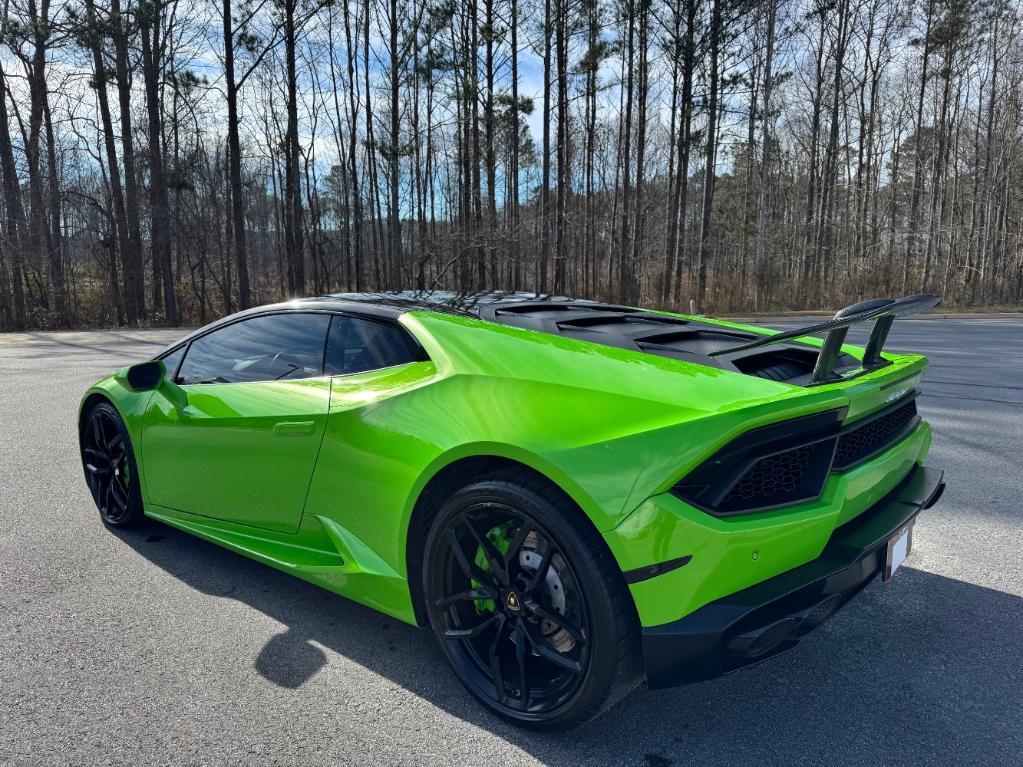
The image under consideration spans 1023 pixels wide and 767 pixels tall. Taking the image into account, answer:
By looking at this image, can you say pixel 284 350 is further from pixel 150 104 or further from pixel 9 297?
pixel 9 297

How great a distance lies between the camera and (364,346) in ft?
8.38

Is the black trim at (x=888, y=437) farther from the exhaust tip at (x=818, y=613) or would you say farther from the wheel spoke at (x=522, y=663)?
the wheel spoke at (x=522, y=663)

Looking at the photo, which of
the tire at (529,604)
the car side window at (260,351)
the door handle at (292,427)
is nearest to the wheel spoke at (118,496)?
the car side window at (260,351)

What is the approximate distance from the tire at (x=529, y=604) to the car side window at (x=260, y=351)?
1.03 meters

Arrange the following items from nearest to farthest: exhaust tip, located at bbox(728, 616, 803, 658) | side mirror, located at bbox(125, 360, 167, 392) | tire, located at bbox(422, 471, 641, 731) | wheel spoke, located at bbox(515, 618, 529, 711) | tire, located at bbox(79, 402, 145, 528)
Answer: exhaust tip, located at bbox(728, 616, 803, 658) < tire, located at bbox(422, 471, 641, 731) < wheel spoke, located at bbox(515, 618, 529, 711) < side mirror, located at bbox(125, 360, 167, 392) < tire, located at bbox(79, 402, 145, 528)

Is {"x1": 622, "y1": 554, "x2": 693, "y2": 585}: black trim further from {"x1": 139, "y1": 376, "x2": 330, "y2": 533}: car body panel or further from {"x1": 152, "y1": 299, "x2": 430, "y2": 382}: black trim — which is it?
{"x1": 139, "y1": 376, "x2": 330, "y2": 533}: car body panel

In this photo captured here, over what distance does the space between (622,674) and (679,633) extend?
0.74 feet

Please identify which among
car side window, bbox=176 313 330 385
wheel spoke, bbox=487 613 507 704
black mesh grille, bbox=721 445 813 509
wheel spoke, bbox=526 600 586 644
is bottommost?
wheel spoke, bbox=487 613 507 704

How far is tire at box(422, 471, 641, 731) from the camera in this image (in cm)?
173

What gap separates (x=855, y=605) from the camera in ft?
8.84

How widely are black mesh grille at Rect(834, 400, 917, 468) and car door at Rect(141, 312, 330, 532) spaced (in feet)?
5.79

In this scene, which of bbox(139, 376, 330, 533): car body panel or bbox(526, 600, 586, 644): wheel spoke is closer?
bbox(526, 600, 586, 644): wheel spoke

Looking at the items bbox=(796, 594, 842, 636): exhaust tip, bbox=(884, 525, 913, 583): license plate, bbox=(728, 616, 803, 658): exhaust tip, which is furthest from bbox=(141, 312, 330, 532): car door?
bbox=(884, 525, 913, 583): license plate

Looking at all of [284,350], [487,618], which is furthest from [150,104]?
[487,618]
